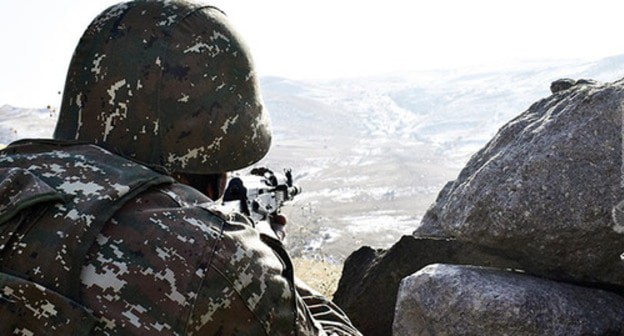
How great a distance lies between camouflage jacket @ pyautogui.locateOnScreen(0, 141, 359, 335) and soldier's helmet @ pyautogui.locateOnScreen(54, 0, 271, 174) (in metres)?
0.49

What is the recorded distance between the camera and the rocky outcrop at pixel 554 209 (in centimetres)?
446

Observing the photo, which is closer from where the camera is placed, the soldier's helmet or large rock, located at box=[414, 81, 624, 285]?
the soldier's helmet

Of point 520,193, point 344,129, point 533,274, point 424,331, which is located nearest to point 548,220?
point 520,193

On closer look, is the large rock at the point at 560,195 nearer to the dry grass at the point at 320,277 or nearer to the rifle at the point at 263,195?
the rifle at the point at 263,195

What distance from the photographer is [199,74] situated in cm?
273

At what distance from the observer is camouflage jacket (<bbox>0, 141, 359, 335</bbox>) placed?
6.46 ft

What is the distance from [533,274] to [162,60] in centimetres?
307

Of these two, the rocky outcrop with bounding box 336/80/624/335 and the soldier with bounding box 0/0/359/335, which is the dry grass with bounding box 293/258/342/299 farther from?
the soldier with bounding box 0/0/359/335

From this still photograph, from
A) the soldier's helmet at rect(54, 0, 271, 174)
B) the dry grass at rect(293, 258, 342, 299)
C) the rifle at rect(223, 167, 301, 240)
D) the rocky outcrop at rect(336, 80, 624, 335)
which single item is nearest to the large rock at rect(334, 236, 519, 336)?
the rocky outcrop at rect(336, 80, 624, 335)

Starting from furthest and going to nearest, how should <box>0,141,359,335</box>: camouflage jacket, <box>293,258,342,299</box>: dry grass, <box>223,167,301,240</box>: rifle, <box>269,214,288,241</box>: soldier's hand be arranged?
<box>293,258,342,299</box>: dry grass → <box>269,214,288,241</box>: soldier's hand → <box>223,167,301,240</box>: rifle → <box>0,141,359,335</box>: camouflage jacket

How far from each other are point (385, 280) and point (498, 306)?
145cm

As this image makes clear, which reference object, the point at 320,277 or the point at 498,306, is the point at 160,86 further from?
the point at 320,277

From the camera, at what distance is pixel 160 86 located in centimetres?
264

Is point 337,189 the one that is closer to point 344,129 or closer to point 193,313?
point 344,129
